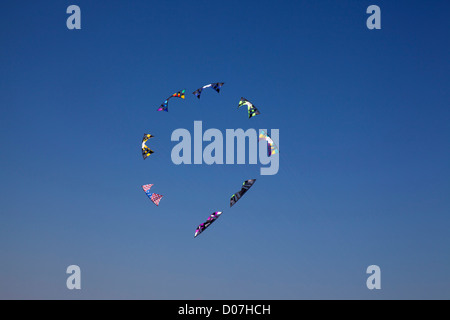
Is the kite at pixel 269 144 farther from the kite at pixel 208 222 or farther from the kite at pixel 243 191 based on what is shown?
the kite at pixel 208 222

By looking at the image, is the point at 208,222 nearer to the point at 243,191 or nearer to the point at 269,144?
the point at 243,191

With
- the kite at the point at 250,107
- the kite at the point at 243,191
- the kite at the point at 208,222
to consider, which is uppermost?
the kite at the point at 250,107

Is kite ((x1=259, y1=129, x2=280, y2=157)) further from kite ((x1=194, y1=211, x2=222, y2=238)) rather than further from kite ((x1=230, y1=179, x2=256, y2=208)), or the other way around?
kite ((x1=194, y1=211, x2=222, y2=238))

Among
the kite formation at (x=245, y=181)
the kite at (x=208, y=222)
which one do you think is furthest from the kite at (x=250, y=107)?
the kite at (x=208, y=222)

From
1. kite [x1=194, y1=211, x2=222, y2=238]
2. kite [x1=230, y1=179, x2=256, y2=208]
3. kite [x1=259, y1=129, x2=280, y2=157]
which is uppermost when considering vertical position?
kite [x1=259, y1=129, x2=280, y2=157]

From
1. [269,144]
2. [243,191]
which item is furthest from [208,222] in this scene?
[269,144]

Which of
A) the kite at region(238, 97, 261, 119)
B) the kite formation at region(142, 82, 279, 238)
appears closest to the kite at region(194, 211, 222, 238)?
Result: the kite formation at region(142, 82, 279, 238)

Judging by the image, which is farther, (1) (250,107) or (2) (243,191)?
(1) (250,107)

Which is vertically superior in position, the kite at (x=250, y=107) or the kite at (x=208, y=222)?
the kite at (x=250, y=107)
